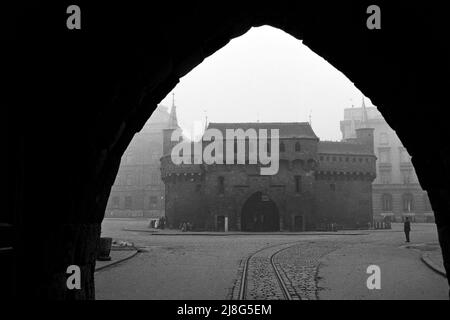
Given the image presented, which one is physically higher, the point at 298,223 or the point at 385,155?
the point at 385,155

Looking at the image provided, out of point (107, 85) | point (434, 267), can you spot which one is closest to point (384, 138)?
point (434, 267)

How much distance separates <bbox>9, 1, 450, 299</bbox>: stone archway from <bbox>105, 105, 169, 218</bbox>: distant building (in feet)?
263

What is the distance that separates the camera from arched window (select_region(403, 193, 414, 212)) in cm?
7119

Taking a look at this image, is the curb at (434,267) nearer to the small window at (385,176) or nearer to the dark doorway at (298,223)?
the dark doorway at (298,223)

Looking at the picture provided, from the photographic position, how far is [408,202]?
71625mm

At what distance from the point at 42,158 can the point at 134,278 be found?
8068mm

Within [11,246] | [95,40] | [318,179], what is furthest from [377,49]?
[318,179]

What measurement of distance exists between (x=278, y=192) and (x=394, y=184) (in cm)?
3279

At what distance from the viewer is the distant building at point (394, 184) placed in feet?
230

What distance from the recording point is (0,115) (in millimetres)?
3520

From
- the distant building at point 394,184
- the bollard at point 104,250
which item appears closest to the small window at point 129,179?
the distant building at point 394,184

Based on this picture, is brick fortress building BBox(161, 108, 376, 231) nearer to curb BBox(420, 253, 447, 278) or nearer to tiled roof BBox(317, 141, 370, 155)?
tiled roof BBox(317, 141, 370, 155)

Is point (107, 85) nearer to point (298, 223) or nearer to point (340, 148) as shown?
point (298, 223)

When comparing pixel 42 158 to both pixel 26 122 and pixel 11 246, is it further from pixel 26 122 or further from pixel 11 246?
pixel 11 246
